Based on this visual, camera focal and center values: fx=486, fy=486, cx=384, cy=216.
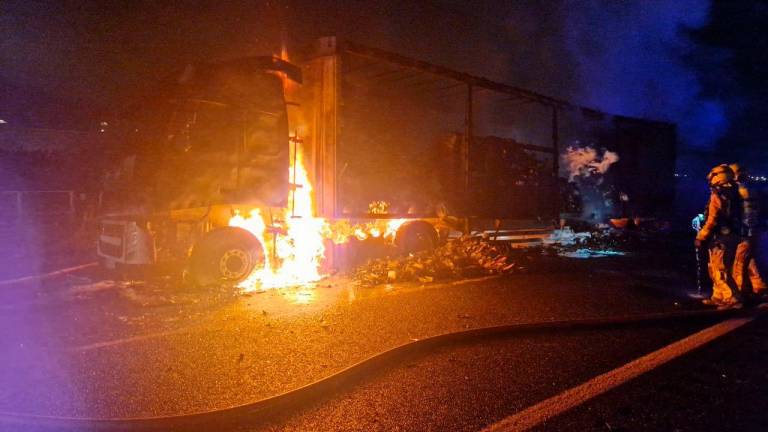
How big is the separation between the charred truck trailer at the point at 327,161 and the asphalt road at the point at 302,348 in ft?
3.28

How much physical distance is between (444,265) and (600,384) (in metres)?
5.15

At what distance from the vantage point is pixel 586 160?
51.6 ft

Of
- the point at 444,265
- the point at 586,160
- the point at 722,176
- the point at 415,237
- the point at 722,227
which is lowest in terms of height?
the point at 444,265

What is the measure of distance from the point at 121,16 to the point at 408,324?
975cm

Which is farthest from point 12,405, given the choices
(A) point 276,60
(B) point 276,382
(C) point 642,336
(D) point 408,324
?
(A) point 276,60

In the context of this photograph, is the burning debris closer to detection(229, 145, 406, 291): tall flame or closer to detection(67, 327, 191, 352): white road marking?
detection(229, 145, 406, 291): tall flame

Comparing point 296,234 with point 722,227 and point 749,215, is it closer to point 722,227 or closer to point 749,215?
point 722,227

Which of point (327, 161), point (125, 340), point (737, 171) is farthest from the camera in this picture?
point (327, 161)

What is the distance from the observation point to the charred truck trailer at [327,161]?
7.14 metres

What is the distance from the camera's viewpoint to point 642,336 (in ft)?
15.7

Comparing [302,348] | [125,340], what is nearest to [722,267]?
[302,348]

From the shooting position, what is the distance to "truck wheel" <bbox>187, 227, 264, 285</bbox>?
7.02 meters

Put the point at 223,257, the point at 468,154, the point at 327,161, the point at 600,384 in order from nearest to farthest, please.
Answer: the point at 600,384, the point at 223,257, the point at 327,161, the point at 468,154

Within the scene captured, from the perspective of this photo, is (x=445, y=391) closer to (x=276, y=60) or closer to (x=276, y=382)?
(x=276, y=382)
